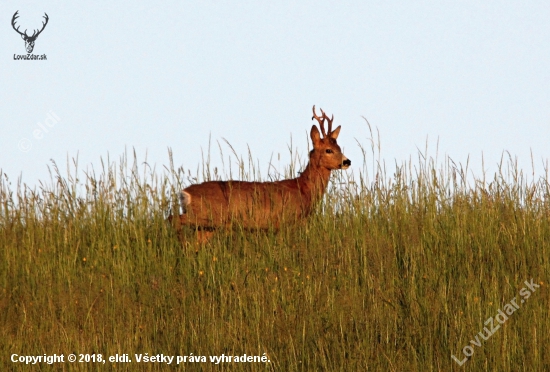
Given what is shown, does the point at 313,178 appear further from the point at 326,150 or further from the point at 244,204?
the point at 244,204

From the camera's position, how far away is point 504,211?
852 centimetres

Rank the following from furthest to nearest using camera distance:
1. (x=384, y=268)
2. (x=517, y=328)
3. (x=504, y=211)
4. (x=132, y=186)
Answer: (x=132, y=186) → (x=504, y=211) → (x=384, y=268) → (x=517, y=328)

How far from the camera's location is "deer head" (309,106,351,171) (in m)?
9.96

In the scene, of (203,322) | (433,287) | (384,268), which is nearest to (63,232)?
(203,322)

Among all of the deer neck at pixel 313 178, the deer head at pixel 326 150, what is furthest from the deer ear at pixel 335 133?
the deer neck at pixel 313 178

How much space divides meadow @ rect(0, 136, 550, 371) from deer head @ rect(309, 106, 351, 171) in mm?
540

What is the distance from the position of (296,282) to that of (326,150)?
3.59 m

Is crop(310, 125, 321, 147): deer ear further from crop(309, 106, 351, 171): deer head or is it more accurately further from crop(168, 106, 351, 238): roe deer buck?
crop(168, 106, 351, 238): roe deer buck

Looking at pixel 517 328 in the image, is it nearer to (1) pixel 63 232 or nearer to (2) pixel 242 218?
(2) pixel 242 218

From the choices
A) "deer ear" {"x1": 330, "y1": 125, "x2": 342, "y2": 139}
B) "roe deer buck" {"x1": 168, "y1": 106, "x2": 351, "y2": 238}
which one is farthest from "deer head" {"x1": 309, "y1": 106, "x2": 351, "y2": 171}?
"roe deer buck" {"x1": 168, "y1": 106, "x2": 351, "y2": 238}

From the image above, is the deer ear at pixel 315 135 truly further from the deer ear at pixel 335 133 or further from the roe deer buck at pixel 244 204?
the roe deer buck at pixel 244 204

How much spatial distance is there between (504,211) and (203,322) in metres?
4.22

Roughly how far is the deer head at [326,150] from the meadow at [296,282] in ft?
1.77

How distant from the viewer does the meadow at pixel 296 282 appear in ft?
18.1
